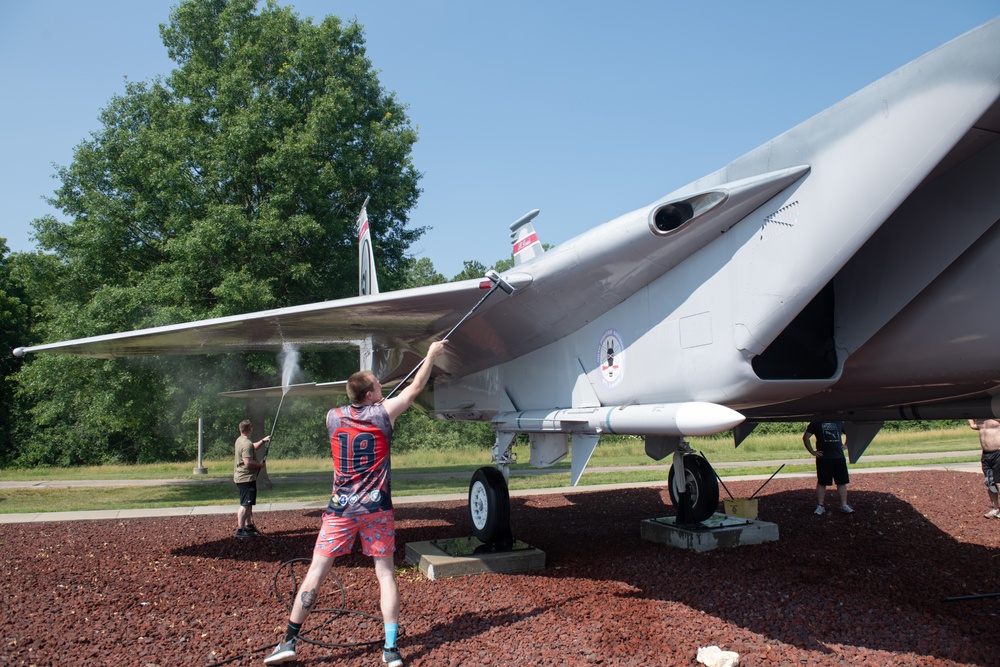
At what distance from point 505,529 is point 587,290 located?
2.87m

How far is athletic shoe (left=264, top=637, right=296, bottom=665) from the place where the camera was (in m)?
4.29

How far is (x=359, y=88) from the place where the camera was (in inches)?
727

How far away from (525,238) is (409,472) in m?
14.4

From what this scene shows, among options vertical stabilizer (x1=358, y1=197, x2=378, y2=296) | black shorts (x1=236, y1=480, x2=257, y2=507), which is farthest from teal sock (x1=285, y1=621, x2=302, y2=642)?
vertical stabilizer (x1=358, y1=197, x2=378, y2=296)

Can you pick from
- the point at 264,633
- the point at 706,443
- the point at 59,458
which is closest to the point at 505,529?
the point at 264,633

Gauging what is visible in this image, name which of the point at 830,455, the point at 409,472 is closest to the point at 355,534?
the point at 830,455

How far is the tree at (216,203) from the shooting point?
15.0 m

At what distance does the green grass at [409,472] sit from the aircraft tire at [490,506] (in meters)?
7.02

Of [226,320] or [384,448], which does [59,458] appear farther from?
[384,448]

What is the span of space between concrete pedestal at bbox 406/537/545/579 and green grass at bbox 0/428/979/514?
7328 mm

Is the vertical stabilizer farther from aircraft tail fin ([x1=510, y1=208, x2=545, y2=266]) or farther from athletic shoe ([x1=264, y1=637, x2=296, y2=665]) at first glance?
athletic shoe ([x1=264, y1=637, x2=296, y2=665])

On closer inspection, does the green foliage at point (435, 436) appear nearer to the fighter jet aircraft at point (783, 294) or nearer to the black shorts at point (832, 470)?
the black shorts at point (832, 470)

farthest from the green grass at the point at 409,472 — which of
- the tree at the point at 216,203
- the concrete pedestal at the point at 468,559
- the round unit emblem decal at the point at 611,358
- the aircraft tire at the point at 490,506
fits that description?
the round unit emblem decal at the point at 611,358

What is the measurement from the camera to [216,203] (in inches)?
634
